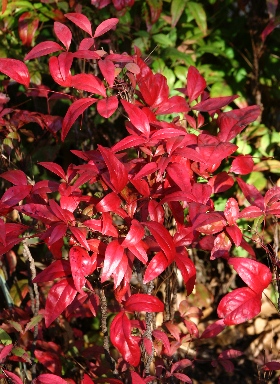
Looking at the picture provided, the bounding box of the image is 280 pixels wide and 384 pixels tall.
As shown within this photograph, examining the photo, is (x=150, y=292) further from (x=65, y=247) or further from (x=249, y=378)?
(x=249, y=378)

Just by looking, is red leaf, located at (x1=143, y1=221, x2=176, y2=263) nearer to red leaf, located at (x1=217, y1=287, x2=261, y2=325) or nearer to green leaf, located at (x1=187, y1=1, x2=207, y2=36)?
red leaf, located at (x1=217, y1=287, x2=261, y2=325)

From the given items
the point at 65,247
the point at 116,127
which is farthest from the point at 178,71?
the point at 65,247

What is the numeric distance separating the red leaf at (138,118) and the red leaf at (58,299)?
42 centimetres

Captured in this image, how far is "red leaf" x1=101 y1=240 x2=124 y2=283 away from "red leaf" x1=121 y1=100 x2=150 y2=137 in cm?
30

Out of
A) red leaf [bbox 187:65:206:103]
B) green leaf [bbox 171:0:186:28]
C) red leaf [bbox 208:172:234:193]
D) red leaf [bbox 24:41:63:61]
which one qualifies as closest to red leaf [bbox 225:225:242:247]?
red leaf [bbox 208:172:234:193]

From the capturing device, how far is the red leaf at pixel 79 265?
1.32 m

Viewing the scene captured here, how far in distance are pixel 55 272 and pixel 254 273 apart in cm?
49

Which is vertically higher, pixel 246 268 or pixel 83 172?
pixel 83 172

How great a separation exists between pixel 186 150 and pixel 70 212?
1.06ft

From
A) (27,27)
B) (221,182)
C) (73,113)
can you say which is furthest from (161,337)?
(27,27)

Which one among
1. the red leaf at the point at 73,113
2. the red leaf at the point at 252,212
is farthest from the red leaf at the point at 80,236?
the red leaf at the point at 252,212

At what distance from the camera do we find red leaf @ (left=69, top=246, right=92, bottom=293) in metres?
1.32

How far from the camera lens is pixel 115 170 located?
1.32 metres

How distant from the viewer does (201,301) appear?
2654 mm
